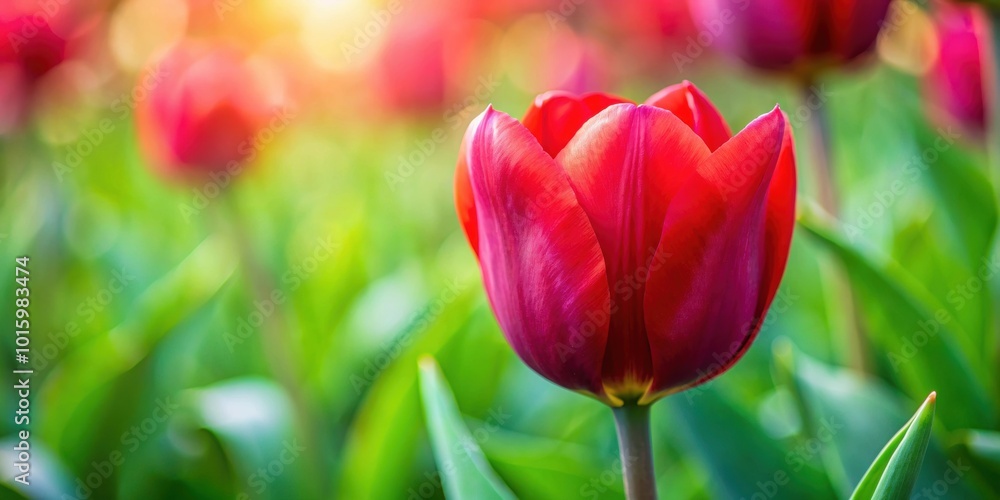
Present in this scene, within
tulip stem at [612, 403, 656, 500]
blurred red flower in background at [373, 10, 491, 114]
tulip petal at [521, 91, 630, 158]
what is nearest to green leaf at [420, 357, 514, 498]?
tulip stem at [612, 403, 656, 500]

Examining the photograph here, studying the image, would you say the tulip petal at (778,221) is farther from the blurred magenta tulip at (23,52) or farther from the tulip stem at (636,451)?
the blurred magenta tulip at (23,52)

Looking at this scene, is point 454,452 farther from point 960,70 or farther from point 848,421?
point 960,70

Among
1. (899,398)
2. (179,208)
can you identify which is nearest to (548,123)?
(899,398)

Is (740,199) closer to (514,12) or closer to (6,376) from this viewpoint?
(6,376)

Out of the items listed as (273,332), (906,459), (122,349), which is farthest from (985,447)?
(122,349)

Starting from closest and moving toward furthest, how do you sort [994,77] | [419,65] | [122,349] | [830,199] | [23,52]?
[994,77] → [830,199] → [122,349] → [23,52] → [419,65]
